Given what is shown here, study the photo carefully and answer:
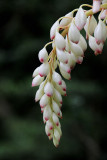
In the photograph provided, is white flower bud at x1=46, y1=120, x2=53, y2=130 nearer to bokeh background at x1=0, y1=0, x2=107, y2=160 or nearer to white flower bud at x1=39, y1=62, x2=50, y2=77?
white flower bud at x1=39, y1=62, x2=50, y2=77

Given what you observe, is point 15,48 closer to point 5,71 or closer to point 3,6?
point 5,71

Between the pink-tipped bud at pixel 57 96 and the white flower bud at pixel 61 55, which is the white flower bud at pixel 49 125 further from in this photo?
the white flower bud at pixel 61 55

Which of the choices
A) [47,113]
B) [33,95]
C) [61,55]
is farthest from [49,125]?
[33,95]

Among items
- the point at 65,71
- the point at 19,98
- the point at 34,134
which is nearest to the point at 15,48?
the point at 19,98

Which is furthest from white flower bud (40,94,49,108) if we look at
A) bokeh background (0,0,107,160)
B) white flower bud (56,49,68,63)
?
bokeh background (0,0,107,160)

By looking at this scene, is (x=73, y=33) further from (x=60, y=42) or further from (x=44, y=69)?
(x=44, y=69)
